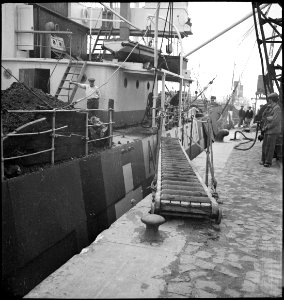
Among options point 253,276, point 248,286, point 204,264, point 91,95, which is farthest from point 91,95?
point 248,286

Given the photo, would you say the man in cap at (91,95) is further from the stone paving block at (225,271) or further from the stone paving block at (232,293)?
the stone paving block at (232,293)

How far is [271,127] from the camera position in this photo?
10750 millimetres

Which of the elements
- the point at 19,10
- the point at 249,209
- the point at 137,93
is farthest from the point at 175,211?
the point at 19,10

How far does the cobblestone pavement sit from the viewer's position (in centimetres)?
390

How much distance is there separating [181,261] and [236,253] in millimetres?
905

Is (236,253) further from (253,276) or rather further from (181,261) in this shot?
(181,261)

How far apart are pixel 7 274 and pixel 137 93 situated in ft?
33.2

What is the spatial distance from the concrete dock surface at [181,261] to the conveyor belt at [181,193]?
24 centimetres

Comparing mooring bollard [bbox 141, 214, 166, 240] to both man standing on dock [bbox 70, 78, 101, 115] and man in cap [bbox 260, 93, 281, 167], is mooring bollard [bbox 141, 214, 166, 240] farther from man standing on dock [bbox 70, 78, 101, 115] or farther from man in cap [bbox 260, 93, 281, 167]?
man in cap [bbox 260, 93, 281, 167]

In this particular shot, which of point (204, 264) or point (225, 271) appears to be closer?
point (225, 271)

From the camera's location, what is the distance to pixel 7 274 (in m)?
4.30

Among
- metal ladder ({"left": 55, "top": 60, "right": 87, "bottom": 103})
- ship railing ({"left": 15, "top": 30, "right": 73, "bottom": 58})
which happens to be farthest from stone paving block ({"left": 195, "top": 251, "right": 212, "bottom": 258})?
ship railing ({"left": 15, "top": 30, "right": 73, "bottom": 58})

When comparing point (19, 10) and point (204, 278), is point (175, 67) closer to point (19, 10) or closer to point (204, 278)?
point (19, 10)

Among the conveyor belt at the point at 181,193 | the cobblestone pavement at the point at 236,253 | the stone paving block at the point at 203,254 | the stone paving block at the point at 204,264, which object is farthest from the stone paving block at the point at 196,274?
the conveyor belt at the point at 181,193
